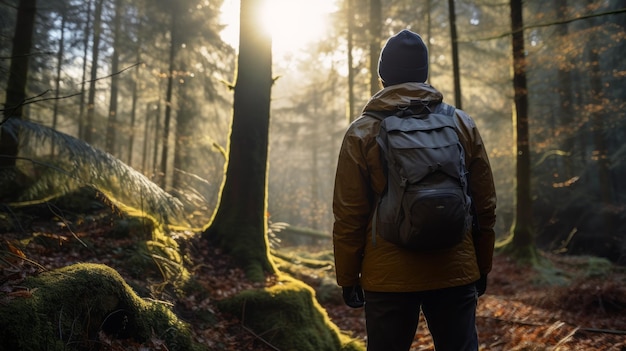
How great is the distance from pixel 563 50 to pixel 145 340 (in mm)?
11807

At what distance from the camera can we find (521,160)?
1124 centimetres

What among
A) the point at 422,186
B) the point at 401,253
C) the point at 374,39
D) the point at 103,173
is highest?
the point at 374,39

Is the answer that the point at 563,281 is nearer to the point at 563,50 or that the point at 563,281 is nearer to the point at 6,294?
the point at 563,50

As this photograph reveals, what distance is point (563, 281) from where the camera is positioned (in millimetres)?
9211

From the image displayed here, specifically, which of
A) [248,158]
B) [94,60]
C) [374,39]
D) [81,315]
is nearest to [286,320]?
[81,315]

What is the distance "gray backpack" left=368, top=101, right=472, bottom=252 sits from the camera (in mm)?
1898

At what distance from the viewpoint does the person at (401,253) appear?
203cm

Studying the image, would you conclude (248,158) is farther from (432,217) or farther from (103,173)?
(432,217)

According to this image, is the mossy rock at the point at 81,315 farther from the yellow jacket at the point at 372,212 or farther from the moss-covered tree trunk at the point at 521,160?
A: the moss-covered tree trunk at the point at 521,160

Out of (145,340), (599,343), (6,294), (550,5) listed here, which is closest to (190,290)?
(145,340)

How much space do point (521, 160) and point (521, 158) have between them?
0.18 ft

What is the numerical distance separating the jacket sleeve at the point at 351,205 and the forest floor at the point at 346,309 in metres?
1.81

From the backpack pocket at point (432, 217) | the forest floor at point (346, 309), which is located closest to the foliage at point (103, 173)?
the forest floor at point (346, 309)

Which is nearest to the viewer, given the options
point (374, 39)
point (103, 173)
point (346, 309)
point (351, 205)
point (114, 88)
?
point (351, 205)
